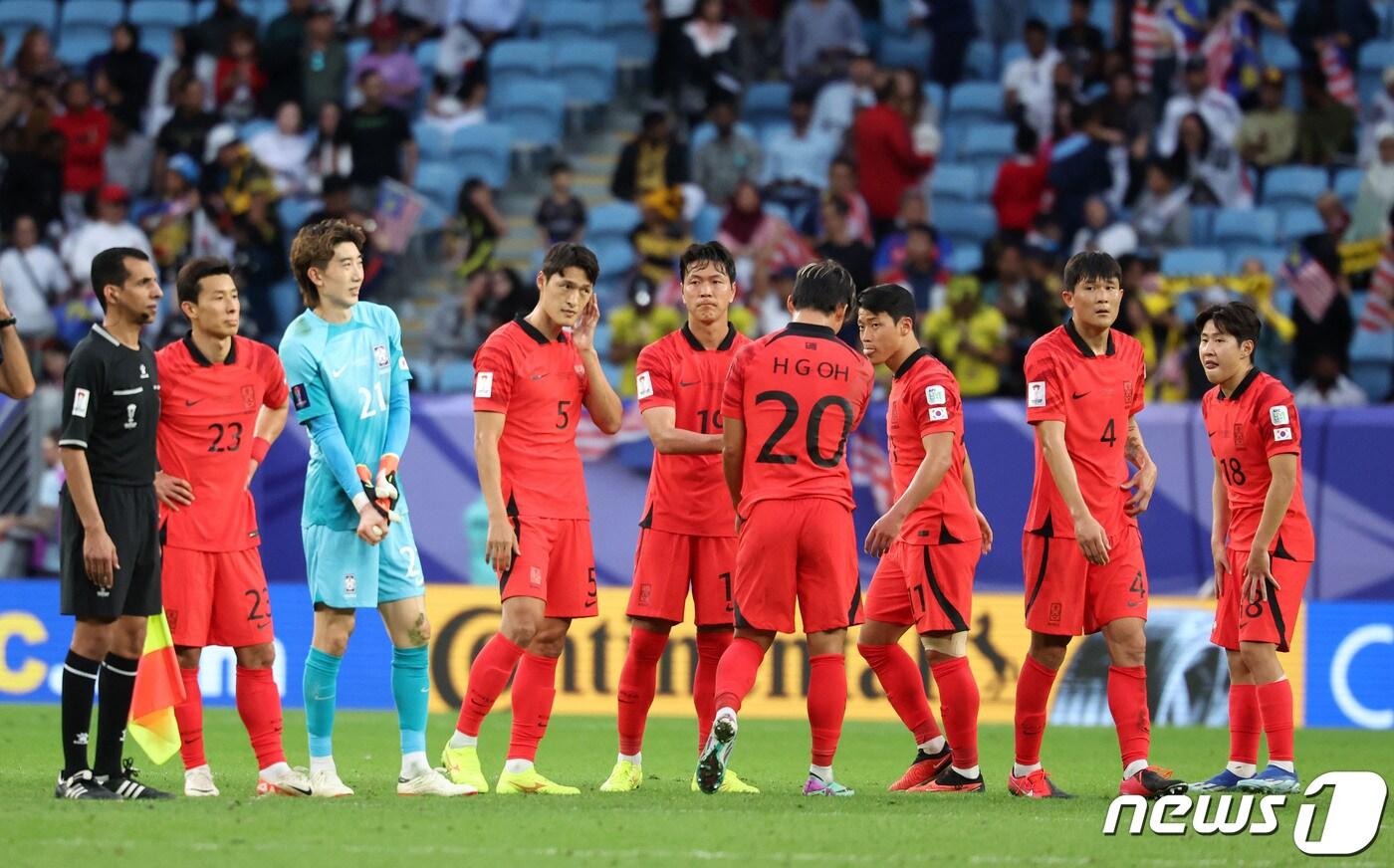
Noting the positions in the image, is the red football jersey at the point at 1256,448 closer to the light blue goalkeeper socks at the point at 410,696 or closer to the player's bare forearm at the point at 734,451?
the player's bare forearm at the point at 734,451

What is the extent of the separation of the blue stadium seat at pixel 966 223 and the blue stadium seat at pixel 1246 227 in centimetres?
218

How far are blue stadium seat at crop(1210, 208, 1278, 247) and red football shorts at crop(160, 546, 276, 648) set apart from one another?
12.2 meters

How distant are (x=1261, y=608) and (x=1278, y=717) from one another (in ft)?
1.67

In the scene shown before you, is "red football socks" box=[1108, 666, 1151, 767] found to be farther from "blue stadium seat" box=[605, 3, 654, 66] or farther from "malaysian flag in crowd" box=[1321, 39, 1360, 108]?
"blue stadium seat" box=[605, 3, 654, 66]

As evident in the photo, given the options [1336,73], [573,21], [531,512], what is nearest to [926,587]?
[531,512]

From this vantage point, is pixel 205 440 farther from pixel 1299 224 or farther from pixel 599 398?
pixel 1299 224

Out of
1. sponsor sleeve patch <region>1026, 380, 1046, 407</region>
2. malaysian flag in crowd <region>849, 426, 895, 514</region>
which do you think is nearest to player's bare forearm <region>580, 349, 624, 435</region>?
sponsor sleeve patch <region>1026, 380, 1046, 407</region>

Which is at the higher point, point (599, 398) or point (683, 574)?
point (599, 398)

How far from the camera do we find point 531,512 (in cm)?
891

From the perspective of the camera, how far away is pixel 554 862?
22.2 ft

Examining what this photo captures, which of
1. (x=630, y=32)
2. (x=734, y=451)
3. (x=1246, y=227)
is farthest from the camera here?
(x=630, y=32)

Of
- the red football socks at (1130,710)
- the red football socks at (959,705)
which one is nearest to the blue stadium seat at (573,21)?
the red football socks at (959,705)

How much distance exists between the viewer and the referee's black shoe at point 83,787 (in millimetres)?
8266

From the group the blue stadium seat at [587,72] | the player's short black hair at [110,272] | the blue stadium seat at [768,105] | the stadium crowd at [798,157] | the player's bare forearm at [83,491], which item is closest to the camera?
the player's bare forearm at [83,491]
